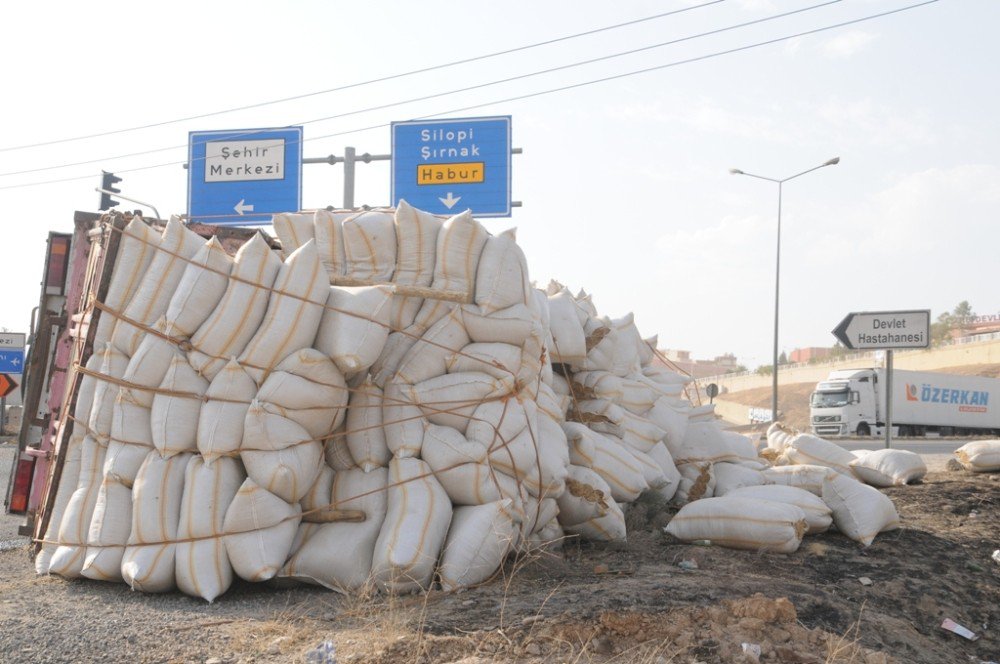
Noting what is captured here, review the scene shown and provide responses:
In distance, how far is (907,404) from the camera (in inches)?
1212

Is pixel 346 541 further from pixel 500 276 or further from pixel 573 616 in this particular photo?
pixel 500 276

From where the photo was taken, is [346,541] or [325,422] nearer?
[346,541]

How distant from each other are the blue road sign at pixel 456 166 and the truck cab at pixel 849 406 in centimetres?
1794

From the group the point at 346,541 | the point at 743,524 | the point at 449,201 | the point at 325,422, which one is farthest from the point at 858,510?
the point at 449,201

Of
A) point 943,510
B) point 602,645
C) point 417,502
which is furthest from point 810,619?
point 943,510

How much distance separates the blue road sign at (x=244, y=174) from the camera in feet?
46.6

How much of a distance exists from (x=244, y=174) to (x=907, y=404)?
79.3 feet

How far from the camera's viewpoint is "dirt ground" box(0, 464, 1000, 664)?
392 centimetres

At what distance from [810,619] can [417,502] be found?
6.67 ft

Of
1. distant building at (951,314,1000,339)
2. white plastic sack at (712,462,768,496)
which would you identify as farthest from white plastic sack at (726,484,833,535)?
distant building at (951,314,1000,339)

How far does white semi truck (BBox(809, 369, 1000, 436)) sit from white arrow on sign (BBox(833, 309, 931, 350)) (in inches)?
681

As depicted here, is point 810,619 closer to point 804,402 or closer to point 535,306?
point 535,306

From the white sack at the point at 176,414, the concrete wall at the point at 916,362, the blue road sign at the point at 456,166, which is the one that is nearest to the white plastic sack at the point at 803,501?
the white sack at the point at 176,414

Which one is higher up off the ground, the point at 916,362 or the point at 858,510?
the point at 916,362
